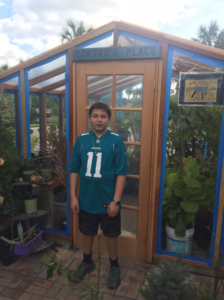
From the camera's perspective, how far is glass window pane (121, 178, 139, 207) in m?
2.90

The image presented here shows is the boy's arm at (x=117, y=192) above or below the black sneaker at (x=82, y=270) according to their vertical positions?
above

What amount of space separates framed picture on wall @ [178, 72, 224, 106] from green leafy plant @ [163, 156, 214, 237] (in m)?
0.66

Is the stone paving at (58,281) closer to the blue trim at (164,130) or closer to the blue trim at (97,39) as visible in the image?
the blue trim at (164,130)

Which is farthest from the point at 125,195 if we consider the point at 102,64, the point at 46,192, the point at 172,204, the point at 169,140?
the point at 102,64

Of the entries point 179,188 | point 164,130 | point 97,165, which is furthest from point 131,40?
point 179,188

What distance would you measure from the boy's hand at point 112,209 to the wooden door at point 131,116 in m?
0.58

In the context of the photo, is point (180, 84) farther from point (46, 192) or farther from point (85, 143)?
point (46, 192)

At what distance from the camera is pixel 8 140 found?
10.5ft

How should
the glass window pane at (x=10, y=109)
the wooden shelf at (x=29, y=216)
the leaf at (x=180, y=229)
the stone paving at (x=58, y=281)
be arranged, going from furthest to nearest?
the glass window pane at (x=10, y=109), the wooden shelf at (x=29, y=216), the leaf at (x=180, y=229), the stone paving at (x=58, y=281)

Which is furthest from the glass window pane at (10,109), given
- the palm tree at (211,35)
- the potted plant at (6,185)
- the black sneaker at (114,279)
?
the palm tree at (211,35)

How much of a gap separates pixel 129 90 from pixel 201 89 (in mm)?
788

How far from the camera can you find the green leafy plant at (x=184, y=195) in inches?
105

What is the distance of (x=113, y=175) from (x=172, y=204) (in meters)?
0.93

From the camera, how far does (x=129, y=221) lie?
2992 millimetres
